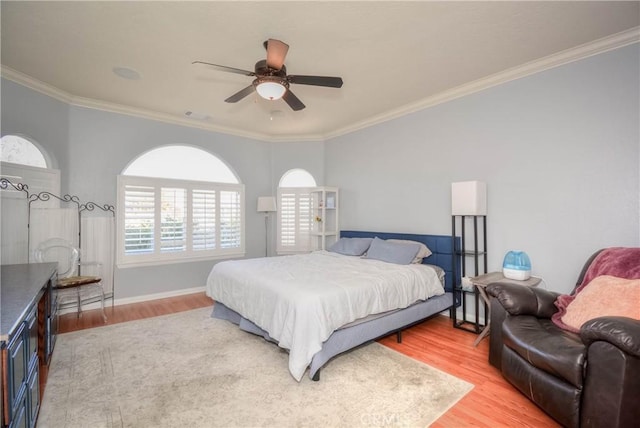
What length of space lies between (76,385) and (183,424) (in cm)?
117

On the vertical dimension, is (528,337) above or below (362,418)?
above

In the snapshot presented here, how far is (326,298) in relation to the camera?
2.54 meters

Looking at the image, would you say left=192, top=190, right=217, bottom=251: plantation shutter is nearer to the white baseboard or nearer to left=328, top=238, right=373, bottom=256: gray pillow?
the white baseboard

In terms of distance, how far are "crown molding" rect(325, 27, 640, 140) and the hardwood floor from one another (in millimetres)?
3041

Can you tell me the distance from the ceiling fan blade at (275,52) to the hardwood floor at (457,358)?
294 cm

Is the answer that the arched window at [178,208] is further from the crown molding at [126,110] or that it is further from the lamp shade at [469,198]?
the lamp shade at [469,198]

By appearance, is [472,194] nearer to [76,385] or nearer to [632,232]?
[632,232]

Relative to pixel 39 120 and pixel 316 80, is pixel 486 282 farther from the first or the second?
pixel 39 120

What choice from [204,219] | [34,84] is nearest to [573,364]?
[204,219]

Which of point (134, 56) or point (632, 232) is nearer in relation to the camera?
point (632, 232)

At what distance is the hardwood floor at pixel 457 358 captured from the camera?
2037mm

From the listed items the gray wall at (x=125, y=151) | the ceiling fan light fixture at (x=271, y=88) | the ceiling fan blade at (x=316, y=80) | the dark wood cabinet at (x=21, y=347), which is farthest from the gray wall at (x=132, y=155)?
the ceiling fan blade at (x=316, y=80)

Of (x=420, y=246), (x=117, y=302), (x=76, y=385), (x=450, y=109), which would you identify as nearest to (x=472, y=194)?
(x=420, y=246)

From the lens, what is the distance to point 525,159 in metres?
3.34
